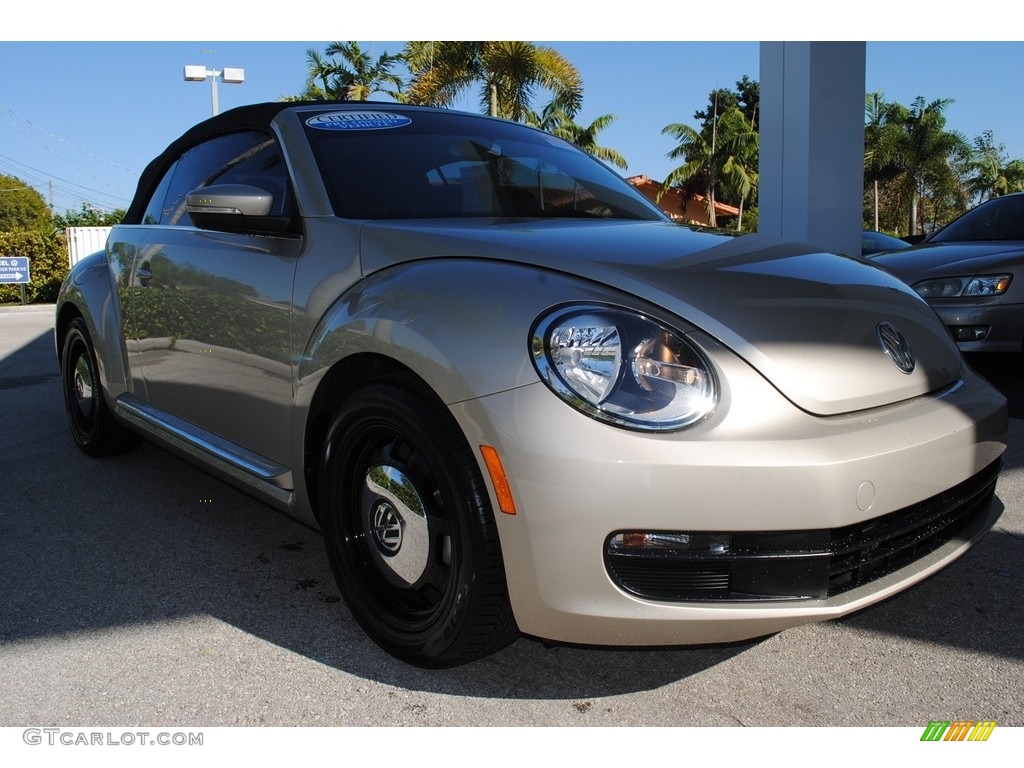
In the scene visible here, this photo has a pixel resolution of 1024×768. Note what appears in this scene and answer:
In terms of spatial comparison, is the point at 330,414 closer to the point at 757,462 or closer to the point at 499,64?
the point at 757,462

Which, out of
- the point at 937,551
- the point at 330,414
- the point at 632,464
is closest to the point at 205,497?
the point at 330,414

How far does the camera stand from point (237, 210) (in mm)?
2621

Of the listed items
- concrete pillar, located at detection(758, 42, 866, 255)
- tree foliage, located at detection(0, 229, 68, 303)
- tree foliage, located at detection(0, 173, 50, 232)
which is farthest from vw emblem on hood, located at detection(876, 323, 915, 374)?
tree foliage, located at detection(0, 173, 50, 232)

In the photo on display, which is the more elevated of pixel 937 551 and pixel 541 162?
pixel 541 162

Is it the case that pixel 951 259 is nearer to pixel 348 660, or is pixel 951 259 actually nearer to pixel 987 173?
pixel 348 660

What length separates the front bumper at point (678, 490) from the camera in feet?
5.91

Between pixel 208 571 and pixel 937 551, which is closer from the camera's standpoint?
pixel 937 551

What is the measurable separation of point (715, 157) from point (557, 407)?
124 ft

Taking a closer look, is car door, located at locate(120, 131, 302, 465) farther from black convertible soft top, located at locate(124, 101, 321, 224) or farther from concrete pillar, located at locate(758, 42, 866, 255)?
concrete pillar, located at locate(758, 42, 866, 255)

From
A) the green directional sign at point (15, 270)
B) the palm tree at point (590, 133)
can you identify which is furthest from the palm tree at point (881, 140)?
the green directional sign at point (15, 270)

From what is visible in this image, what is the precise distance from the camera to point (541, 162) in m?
3.25

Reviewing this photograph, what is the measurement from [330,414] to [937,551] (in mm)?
1593

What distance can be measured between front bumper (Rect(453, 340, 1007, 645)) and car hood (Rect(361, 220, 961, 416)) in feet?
0.28
